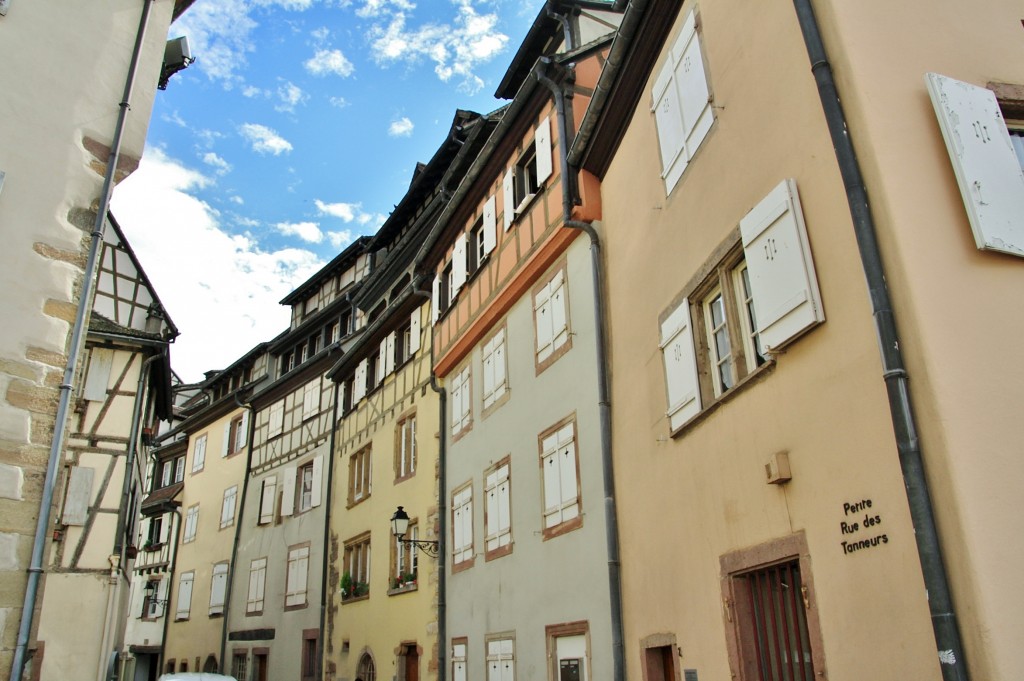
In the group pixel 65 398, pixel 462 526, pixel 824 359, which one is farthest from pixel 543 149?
pixel 65 398

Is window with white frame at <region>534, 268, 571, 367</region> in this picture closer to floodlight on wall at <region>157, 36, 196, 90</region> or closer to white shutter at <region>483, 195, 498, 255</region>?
white shutter at <region>483, 195, 498, 255</region>

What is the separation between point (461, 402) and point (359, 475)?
570 cm

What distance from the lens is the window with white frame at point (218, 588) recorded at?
76.8ft

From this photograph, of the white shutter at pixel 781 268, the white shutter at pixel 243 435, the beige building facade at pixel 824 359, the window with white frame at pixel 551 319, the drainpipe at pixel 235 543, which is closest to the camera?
the beige building facade at pixel 824 359

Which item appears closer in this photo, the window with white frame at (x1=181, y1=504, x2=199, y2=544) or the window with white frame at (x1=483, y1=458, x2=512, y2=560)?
the window with white frame at (x1=483, y1=458, x2=512, y2=560)

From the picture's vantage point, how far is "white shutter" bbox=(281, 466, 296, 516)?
2128cm

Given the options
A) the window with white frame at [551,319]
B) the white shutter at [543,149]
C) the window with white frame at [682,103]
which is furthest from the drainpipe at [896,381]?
the white shutter at [543,149]

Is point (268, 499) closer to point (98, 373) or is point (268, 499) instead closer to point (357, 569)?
point (357, 569)

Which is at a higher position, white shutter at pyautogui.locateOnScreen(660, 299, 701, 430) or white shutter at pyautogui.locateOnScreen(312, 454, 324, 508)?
white shutter at pyautogui.locateOnScreen(312, 454, 324, 508)

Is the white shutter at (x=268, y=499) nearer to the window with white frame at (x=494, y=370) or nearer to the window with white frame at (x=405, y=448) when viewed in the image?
the window with white frame at (x=405, y=448)

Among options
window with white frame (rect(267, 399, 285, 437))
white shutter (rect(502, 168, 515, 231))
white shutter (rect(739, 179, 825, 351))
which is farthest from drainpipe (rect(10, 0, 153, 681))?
window with white frame (rect(267, 399, 285, 437))

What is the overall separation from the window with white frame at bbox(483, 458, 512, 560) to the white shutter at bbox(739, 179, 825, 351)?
6.06 meters

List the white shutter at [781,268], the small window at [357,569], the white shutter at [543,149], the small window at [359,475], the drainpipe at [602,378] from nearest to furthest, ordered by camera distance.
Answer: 1. the white shutter at [781,268]
2. the drainpipe at [602,378]
3. the white shutter at [543,149]
4. the small window at [357,569]
5. the small window at [359,475]

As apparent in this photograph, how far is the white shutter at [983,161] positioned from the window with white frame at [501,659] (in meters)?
7.73
